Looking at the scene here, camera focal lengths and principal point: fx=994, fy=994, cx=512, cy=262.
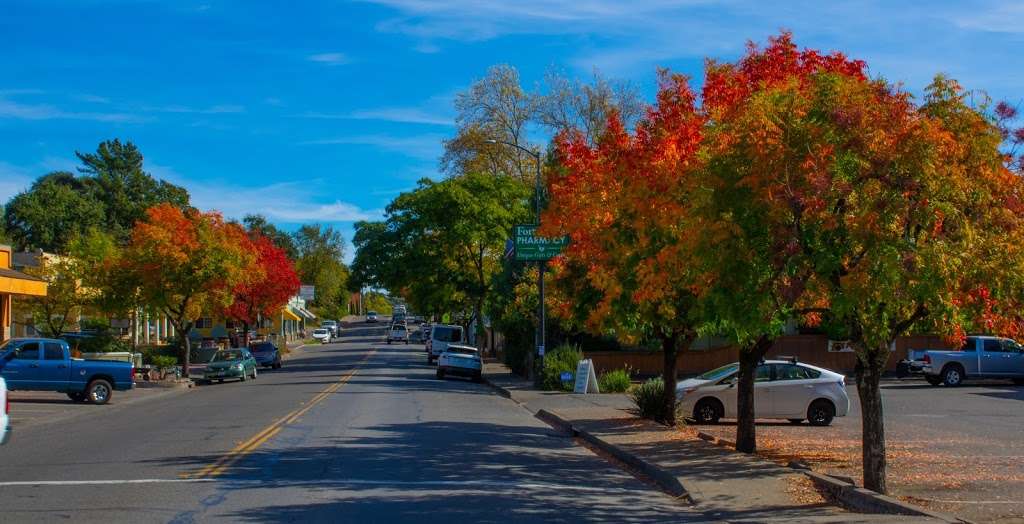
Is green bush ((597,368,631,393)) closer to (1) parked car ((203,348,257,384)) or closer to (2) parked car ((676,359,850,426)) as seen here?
(2) parked car ((676,359,850,426))

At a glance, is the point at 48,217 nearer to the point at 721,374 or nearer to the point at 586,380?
the point at 586,380

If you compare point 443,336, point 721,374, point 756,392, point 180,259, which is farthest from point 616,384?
point 443,336

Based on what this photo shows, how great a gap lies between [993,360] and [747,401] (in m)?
22.6

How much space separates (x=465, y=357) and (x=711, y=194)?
31112 mm

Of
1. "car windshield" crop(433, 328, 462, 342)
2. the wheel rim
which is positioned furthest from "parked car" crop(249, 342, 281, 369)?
the wheel rim

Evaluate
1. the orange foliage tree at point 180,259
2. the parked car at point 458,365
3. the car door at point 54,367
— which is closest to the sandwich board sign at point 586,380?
the parked car at point 458,365

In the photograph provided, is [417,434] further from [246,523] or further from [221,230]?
[221,230]

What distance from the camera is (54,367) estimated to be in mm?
28219

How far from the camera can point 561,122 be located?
52.0 metres

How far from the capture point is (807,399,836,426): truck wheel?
2141 centimetres

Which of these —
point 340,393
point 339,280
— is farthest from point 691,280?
point 339,280

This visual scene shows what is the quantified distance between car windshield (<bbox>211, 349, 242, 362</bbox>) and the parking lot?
25.8m

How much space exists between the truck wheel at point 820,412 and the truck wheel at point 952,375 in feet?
51.2

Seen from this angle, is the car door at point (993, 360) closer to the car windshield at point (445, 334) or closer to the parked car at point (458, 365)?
the parked car at point (458, 365)
